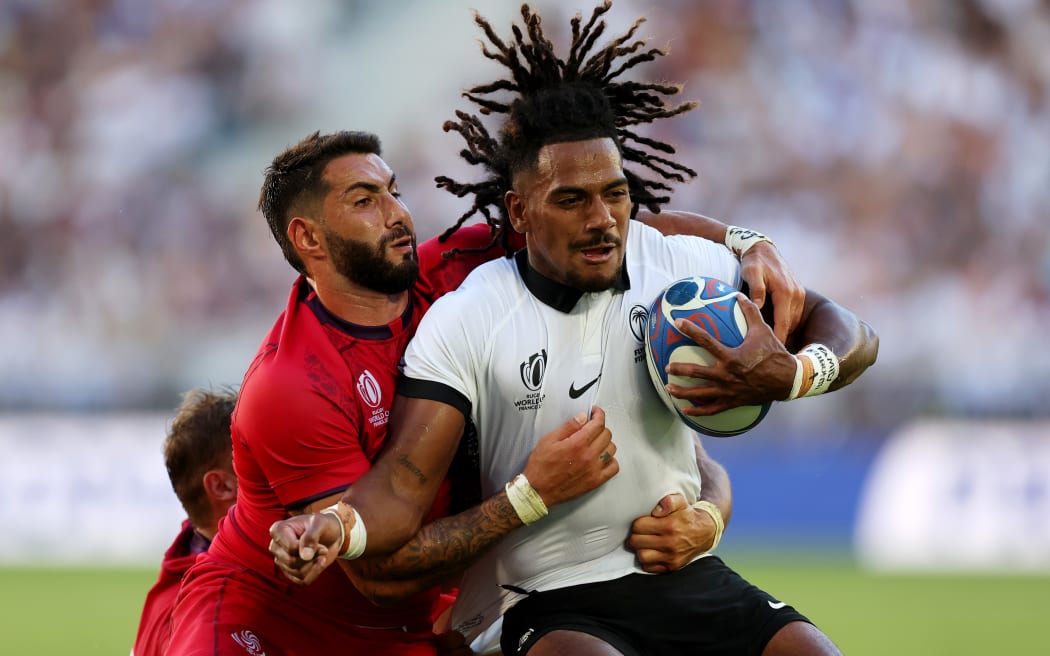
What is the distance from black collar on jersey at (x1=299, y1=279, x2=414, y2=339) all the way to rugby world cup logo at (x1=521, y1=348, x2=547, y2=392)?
63 cm

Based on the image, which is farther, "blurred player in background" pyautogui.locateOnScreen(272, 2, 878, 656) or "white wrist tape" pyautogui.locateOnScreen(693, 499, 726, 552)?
"white wrist tape" pyautogui.locateOnScreen(693, 499, 726, 552)

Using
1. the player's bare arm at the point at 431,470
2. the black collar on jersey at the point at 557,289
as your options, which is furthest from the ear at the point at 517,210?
the player's bare arm at the point at 431,470

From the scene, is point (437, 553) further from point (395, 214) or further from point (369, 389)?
point (395, 214)

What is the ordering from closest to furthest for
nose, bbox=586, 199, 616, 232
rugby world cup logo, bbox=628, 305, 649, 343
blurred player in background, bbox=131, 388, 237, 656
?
nose, bbox=586, 199, 616, 232 < rugby world cup logo, bbox=628, 305, 649, 343 < blurred player in background, bbox=131, 388, 237, 656

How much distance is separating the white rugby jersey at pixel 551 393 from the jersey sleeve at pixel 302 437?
11.9 inches

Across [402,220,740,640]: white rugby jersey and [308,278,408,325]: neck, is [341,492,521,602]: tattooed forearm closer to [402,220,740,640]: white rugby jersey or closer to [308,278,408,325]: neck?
[402,220,740,640]: white rugby jersey

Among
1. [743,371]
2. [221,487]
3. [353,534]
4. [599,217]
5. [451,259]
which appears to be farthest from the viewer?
[221,487]

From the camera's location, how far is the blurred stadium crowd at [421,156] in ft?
44.7

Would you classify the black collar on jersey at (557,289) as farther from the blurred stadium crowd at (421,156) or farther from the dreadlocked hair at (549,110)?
the blurred stadium crowd at (421,156)

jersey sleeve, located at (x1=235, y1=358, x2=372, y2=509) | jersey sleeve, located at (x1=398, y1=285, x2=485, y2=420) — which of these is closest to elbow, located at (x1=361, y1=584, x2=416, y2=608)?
jersey sleeve, located at (x1=235, y1=358, x2=372, y2=509)

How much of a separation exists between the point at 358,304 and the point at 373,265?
0.17 metres

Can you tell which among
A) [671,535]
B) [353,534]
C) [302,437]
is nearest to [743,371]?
[671,535]

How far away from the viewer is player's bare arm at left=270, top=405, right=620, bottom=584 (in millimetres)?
4117

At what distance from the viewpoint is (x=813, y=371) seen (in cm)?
421
